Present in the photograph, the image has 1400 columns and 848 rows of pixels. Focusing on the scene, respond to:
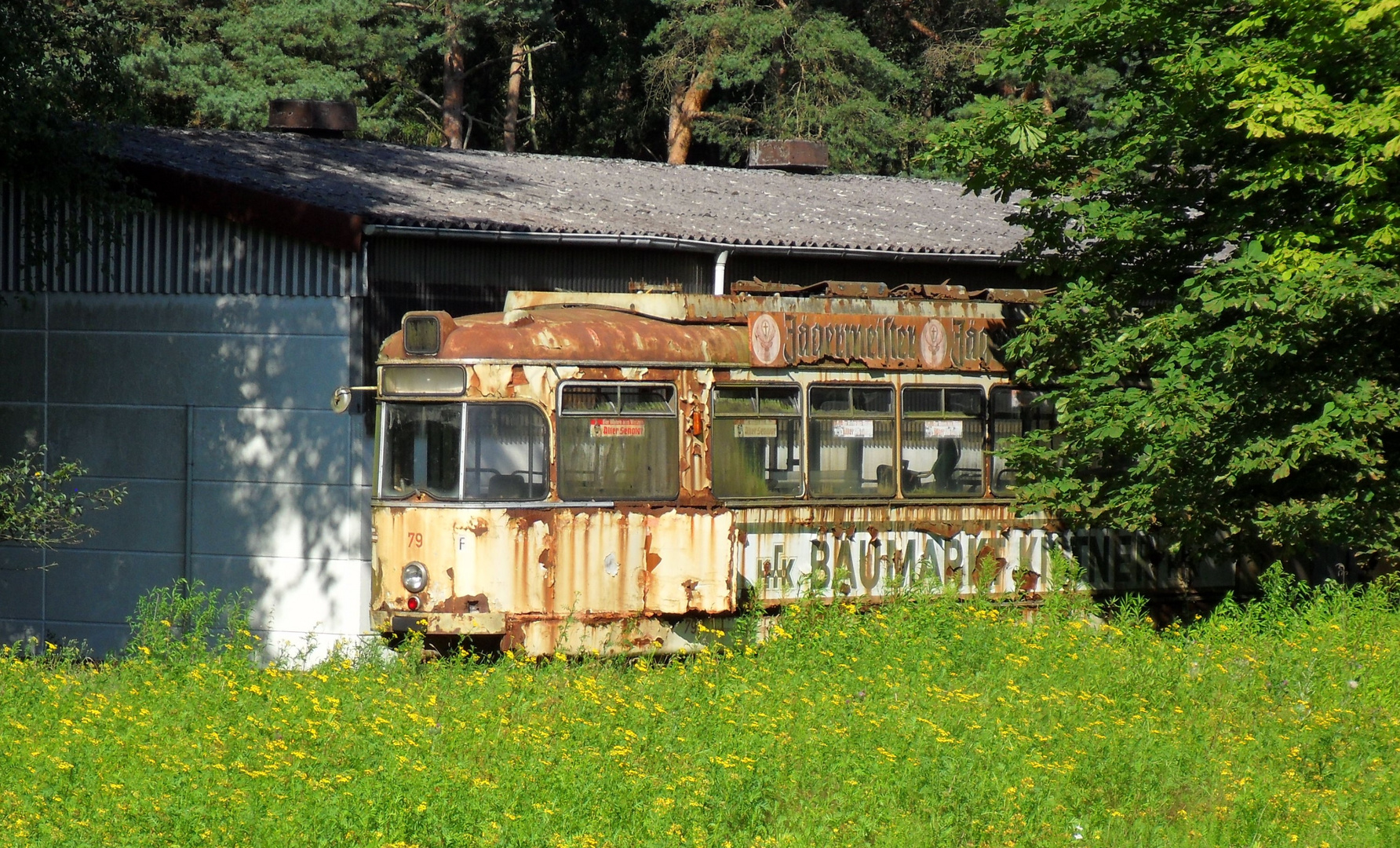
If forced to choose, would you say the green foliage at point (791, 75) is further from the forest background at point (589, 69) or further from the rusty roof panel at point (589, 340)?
the rusty roof panel at point (589, 340)

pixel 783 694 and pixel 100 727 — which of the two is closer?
pixel 100 727

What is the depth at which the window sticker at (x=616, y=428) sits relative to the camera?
12719 millimetres

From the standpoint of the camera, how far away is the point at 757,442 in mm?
13430

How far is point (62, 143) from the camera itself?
14008 mm

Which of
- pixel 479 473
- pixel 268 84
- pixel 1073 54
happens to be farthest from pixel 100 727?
pixel 268 84

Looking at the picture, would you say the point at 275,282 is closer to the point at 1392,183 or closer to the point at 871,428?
the point at 871,428

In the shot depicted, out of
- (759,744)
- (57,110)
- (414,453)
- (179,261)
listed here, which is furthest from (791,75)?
(759,744)

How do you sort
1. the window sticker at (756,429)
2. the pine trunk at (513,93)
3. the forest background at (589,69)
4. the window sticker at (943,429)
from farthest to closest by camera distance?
the pine trunk at (513,93) < the forest background at (589,69) < the window sticker at (943,429) < the window sticker at (756,429)

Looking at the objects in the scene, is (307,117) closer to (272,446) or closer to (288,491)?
(272,446)

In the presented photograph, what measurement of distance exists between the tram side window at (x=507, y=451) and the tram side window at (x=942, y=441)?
10.9 feet

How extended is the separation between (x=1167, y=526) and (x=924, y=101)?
27.1 m

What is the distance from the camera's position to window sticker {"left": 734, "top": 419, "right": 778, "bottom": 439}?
13.3m

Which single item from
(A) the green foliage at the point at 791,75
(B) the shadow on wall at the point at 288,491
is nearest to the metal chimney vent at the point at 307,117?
(B) the shadow on wall at the point at 288,491

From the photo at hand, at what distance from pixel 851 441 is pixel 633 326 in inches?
86.0
